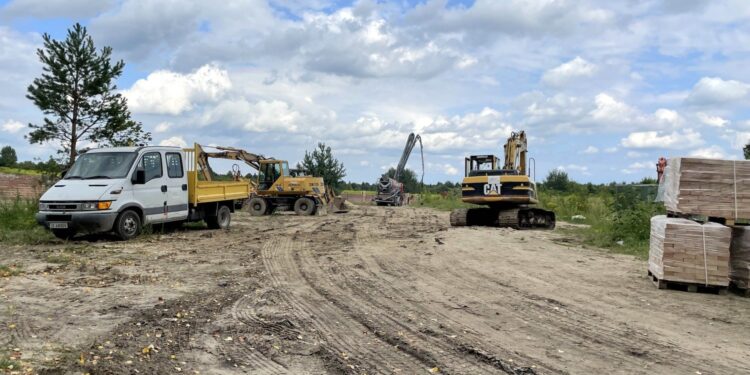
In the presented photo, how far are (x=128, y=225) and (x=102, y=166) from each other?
1.55 meters

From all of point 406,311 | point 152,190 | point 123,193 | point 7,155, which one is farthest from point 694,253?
point 7,155

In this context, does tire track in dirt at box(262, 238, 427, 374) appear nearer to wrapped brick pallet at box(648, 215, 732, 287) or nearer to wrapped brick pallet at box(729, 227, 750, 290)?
wrapped brick pallet at box(648, 215, 732, 287)

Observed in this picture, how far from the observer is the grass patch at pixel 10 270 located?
793 centimetres

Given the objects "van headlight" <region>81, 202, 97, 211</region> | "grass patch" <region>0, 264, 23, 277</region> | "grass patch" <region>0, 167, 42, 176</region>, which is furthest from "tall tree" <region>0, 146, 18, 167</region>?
"grass patch" <region>0, 264, 23, 277</region>

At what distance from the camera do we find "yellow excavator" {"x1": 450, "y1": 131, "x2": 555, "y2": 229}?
698 inches

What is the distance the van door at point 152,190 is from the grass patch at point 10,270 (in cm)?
448

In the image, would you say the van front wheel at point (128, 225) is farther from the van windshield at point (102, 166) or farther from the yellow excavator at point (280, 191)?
the yellow excavator at point (280, 191)

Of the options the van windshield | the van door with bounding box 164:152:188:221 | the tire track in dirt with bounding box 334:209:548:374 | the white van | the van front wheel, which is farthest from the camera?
the van door with bounding box 164:152:188:221

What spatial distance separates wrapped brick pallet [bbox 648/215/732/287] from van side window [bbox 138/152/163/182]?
36.4 ft

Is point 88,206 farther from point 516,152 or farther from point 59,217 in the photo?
point 516,152

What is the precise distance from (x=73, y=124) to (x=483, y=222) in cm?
1849

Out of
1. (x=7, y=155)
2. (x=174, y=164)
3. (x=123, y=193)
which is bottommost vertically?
(x=123, y=193)

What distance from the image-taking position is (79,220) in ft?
39.1

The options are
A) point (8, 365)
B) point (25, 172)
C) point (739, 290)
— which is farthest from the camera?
point (25, 172)
